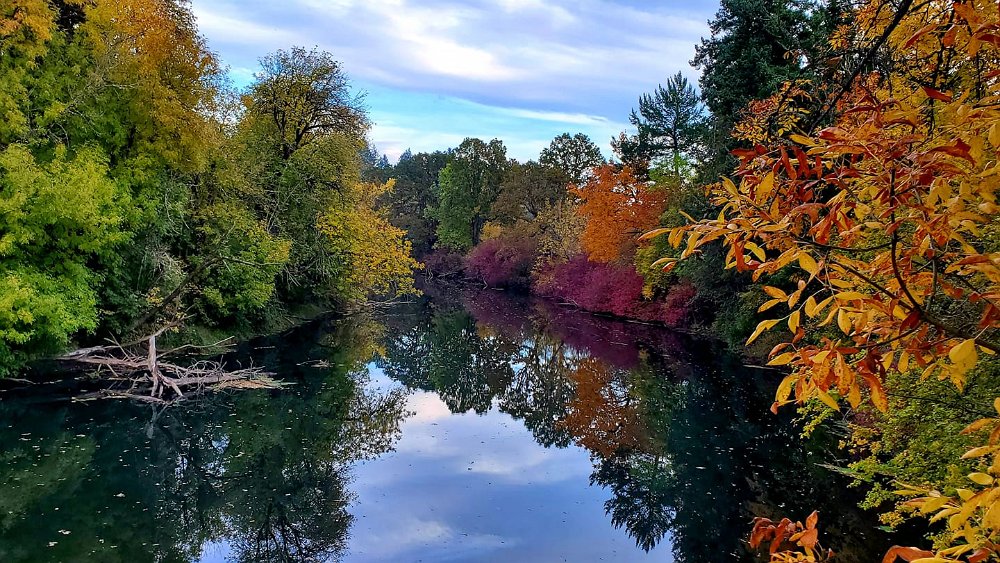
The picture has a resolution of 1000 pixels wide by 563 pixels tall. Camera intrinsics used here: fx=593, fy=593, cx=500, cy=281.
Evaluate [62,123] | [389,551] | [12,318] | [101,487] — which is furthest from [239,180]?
[389,551]

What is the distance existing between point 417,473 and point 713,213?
53.0ft

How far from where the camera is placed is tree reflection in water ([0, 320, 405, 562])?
8055 millimetres

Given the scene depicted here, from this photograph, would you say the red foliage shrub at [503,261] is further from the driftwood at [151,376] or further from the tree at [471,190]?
the driftwood at [151,376]

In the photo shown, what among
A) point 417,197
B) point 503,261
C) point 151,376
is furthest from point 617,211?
point 417,197

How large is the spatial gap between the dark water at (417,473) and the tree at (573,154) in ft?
119

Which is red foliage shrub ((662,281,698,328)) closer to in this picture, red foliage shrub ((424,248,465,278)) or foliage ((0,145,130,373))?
foliage ((0,145,130,373))

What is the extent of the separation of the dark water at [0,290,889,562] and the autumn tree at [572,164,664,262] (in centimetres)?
1362

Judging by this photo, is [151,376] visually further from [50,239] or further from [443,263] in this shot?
[443,263]

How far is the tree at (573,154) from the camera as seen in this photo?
53.1 metres

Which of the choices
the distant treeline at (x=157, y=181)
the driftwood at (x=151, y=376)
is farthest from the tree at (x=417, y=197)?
the driftwood at (x=151, y=376)

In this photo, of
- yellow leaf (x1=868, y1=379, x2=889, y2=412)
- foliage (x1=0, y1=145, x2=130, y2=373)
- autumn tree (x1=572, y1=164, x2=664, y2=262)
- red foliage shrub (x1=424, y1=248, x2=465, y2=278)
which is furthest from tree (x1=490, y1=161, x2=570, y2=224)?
yellow leaf (x1=868, y1=379, x2=889, y2=412)

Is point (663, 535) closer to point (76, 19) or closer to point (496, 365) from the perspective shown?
point (496, 365)

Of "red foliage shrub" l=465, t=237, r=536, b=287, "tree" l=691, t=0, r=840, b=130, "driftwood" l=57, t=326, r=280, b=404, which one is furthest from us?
"red foliage shrub" l=465, t=237, r=536, b=287

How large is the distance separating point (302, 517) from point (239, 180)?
1624 centimetres
